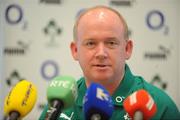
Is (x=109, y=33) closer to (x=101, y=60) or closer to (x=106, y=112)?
(x=101, y=60)

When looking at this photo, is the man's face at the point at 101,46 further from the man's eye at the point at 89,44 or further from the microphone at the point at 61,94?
the microphone at the point at 61,94

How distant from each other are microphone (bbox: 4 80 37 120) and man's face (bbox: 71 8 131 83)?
0.30m

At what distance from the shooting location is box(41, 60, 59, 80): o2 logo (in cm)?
279

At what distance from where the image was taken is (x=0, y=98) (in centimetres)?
278

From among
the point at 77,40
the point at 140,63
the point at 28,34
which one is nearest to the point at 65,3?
the point at 28,34

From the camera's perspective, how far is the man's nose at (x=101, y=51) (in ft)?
3.96

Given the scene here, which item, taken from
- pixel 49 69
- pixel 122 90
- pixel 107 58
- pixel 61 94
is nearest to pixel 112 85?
pixel 122 90

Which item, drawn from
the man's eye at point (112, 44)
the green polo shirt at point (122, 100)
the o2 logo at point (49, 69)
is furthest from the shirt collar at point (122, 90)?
the o2 logo at point (49, 69)

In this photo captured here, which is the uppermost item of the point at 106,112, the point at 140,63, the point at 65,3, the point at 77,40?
the point at 65,3

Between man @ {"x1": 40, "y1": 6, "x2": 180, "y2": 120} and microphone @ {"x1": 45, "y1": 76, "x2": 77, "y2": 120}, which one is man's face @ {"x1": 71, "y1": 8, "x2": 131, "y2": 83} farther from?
microphone @ {"x1": 45, "y1": 76, "x2": 77, "y2": 120}

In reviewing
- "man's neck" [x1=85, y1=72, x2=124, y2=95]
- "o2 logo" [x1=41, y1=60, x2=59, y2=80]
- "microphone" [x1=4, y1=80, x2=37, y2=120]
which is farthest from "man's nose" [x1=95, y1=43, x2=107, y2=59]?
"o2 logo" [x1=41, y1=60, x2=59, y2=80]

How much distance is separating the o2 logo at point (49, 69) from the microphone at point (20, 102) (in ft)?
5.81

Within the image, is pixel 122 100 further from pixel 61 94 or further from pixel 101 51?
pixel 61 94

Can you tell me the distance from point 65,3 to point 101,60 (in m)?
1.64
